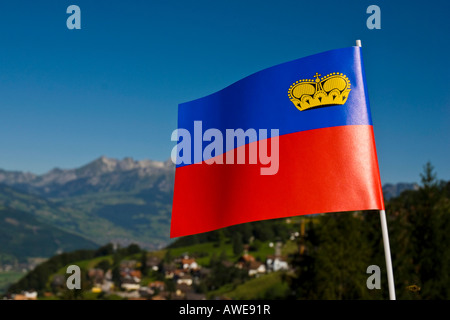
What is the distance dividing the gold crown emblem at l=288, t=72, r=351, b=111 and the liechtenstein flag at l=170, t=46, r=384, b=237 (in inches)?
0.6

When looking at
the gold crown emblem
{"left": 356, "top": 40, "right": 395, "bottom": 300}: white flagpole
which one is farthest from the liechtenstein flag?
{"left": 356, "top": 40, "right": 395, "bottom": 300}: white flagpole

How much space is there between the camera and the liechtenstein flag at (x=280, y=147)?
9.38 meters

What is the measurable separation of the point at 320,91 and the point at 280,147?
130 cm

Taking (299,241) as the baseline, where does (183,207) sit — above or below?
below

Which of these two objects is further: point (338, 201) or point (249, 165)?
point (249, 165)

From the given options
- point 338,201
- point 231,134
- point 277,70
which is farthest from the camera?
point 231,134

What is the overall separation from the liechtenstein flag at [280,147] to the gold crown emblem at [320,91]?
0.02m

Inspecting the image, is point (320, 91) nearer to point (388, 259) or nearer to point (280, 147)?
point (280, 147)

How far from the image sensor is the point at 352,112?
31.0 ft

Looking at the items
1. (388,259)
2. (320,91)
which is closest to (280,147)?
(320,91)

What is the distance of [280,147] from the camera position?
33.7 ft

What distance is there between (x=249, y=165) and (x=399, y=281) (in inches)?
1871
